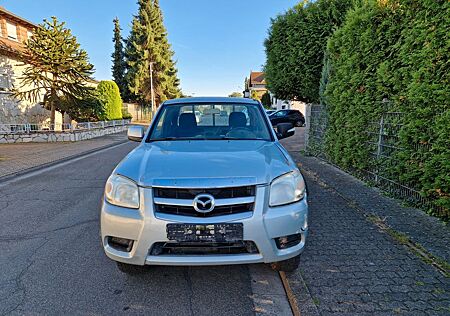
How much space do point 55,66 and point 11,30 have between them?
295 inches

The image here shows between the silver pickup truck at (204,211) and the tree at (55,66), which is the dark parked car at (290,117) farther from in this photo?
the silver pickup truck at (204,211)

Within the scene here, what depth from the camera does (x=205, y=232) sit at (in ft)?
7.31

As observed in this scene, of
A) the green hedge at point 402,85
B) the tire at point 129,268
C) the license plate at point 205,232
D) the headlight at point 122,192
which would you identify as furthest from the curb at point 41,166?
the green hedge at point 402,85

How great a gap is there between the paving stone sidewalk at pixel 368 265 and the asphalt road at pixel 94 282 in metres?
0.39

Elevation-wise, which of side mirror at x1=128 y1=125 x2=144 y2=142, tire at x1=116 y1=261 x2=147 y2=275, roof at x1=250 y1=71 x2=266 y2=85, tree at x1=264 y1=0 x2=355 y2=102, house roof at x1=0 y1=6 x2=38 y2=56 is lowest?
tire at x1=116 y1=261 x2=147 y2=275

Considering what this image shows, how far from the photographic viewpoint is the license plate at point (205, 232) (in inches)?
87.4

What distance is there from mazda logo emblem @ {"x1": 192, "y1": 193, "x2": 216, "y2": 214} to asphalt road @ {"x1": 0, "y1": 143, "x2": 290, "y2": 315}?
34.1 inches

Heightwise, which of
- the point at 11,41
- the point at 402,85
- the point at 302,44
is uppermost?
the point at 11,41

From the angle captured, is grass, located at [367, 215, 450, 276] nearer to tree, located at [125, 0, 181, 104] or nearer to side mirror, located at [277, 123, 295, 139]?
side mirror, located at [277, 123, 295, 139]

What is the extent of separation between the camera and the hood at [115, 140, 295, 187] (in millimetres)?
2295

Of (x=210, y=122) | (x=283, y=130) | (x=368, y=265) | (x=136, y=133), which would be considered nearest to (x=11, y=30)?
(x=136, y=133)

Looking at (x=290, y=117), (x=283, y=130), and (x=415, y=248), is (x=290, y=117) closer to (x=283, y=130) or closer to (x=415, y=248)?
(x=283, y=130)

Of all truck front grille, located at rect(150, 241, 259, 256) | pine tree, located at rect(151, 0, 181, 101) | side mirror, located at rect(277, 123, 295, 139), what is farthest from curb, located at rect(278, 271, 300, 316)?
pine tree, located at rect(151, 0, 181, 101)

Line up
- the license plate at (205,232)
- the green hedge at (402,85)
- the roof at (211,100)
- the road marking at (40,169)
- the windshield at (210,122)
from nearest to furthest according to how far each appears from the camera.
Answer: the license plate at (205,232) → the windshield at (210,122) → the green hedge at (402,85) → the roof at (211,100) → the road marking at (40,169)
